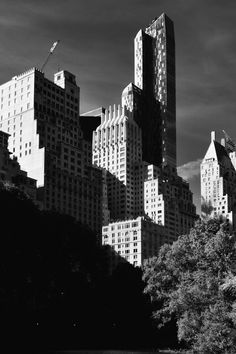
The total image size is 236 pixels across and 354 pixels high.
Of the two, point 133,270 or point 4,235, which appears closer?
point 4,235

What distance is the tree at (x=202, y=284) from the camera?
5940 centimetres

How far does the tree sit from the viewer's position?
59397 millimetres

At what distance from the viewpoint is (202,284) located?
206 ft

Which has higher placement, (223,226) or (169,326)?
(223,226)

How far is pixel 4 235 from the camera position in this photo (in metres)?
104

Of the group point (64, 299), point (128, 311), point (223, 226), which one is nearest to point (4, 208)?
point (64, 299)

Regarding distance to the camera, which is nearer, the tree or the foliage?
the tree

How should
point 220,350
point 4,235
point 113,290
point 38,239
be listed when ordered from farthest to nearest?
point 113,290
point 38,239
point 4,235
point 220,350

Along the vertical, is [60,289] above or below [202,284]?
above

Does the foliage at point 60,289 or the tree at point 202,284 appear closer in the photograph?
the tree at point 202,284

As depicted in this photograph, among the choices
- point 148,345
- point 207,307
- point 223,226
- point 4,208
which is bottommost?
point 148,345

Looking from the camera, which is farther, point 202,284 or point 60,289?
point 60,289

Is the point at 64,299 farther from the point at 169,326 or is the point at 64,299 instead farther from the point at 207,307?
the point at 207,307

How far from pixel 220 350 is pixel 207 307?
4572 mm
